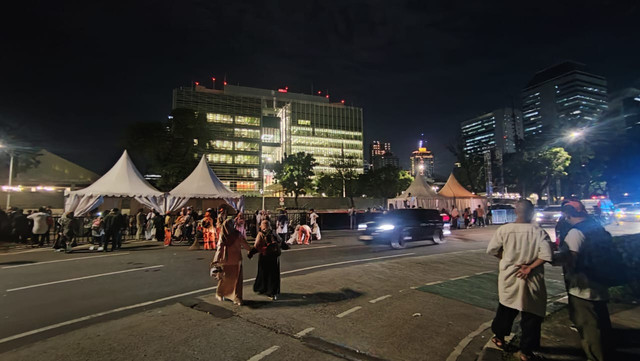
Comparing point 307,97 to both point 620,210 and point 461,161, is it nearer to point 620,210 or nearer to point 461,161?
point 461,161

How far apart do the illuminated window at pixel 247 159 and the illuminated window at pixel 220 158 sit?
1750 mm

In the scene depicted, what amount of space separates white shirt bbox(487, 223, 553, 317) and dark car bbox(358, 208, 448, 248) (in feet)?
33.6

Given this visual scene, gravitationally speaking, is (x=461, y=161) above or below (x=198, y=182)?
above

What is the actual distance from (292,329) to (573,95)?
120 metres

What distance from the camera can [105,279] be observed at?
336 inches

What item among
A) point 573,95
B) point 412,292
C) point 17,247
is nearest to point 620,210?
point 412,292

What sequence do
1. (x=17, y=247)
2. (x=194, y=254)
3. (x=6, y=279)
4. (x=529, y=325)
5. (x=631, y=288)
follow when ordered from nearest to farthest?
1. (x=529, y=325)
2. (x=631, y=288)
3. (x=6, y=279)
4. (x=194, y=254)
5. (x=17, y=247)

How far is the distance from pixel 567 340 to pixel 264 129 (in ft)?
341

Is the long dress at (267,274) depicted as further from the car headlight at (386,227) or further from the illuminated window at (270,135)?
the illuminated window at (270,135)

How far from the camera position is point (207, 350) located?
4.21 metres

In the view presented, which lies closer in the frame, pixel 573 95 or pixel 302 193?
pixel 302 193

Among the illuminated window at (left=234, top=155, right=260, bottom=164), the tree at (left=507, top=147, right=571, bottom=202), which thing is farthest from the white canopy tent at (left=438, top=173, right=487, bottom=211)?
the illuminated window at (left=234, top=155, right=260, bottom=164)

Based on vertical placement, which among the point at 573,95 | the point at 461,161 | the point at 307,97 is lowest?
the point at 461,161

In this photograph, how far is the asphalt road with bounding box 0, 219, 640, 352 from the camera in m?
5.62
